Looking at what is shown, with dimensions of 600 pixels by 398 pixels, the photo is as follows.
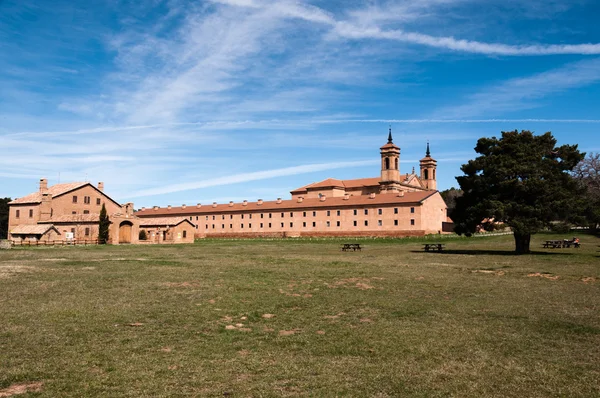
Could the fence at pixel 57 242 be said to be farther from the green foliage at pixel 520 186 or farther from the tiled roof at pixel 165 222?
the green foliage at pixel 520 186

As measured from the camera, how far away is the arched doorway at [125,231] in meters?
62.7

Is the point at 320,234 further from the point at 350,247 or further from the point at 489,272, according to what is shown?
the point at 489,272

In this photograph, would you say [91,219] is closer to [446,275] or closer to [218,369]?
[446,275]

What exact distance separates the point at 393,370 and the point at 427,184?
111563 mm

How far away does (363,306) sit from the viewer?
1498 centimetres

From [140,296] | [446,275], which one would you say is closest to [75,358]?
[140,296]

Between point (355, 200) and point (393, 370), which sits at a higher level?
point (355, 200)

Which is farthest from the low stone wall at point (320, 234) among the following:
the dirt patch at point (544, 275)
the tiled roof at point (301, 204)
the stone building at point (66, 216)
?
the dirt patch at point (544, 275)

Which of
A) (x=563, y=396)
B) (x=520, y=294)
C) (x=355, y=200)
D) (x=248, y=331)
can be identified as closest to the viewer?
(x=563, y=396)

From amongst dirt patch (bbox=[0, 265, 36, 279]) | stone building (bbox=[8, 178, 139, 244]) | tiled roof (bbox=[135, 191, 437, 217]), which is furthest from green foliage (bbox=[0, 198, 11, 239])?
dirt patch (bbox=[0, 265, 36, 279])

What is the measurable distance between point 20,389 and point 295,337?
222 inches

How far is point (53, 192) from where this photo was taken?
69.4 m

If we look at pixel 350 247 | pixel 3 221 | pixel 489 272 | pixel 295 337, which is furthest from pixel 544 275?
pixel 3 221

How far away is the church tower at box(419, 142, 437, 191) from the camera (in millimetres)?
116500
